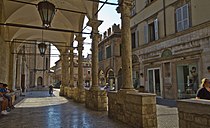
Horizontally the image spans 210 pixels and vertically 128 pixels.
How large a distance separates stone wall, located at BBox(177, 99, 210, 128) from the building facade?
665cm

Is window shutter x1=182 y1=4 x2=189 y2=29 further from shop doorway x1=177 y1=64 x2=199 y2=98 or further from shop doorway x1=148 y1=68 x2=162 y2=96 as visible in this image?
shop doorway x1=148 y1=68 x2=162 y2=96

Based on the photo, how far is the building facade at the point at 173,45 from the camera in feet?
29.2

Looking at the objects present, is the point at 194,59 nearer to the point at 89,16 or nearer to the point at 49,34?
the point at 89,16

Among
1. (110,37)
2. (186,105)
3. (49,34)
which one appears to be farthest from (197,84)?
(110,37)

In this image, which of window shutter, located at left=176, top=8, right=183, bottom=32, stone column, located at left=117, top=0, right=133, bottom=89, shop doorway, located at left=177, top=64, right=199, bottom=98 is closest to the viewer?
stone column, located at left=117, top=0, right=133, bottom=89

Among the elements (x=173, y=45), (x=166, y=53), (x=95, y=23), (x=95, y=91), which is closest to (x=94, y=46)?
(x=95, y=23)

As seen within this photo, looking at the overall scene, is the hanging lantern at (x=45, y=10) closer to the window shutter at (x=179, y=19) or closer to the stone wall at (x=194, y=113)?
the stone wall at (x=194, y=113)

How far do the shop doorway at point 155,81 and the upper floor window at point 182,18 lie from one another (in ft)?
10.7

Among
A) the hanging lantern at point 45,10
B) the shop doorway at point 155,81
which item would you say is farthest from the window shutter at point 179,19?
the hanging lantern at point 45,10

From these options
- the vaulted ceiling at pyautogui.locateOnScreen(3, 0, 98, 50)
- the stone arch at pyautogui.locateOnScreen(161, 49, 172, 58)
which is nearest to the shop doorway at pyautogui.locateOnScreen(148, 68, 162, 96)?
the stone arch at pyautogui.locateOnScreen(161, 49, 172, 58)

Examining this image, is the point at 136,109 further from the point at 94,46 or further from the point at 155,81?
the point at 155,81

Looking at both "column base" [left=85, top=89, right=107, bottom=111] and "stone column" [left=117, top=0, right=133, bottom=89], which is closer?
"stone column" [left=117, top=0, right=133, bottom=89]

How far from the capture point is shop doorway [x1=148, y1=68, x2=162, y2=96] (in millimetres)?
12102

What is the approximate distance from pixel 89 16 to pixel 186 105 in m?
6.52
